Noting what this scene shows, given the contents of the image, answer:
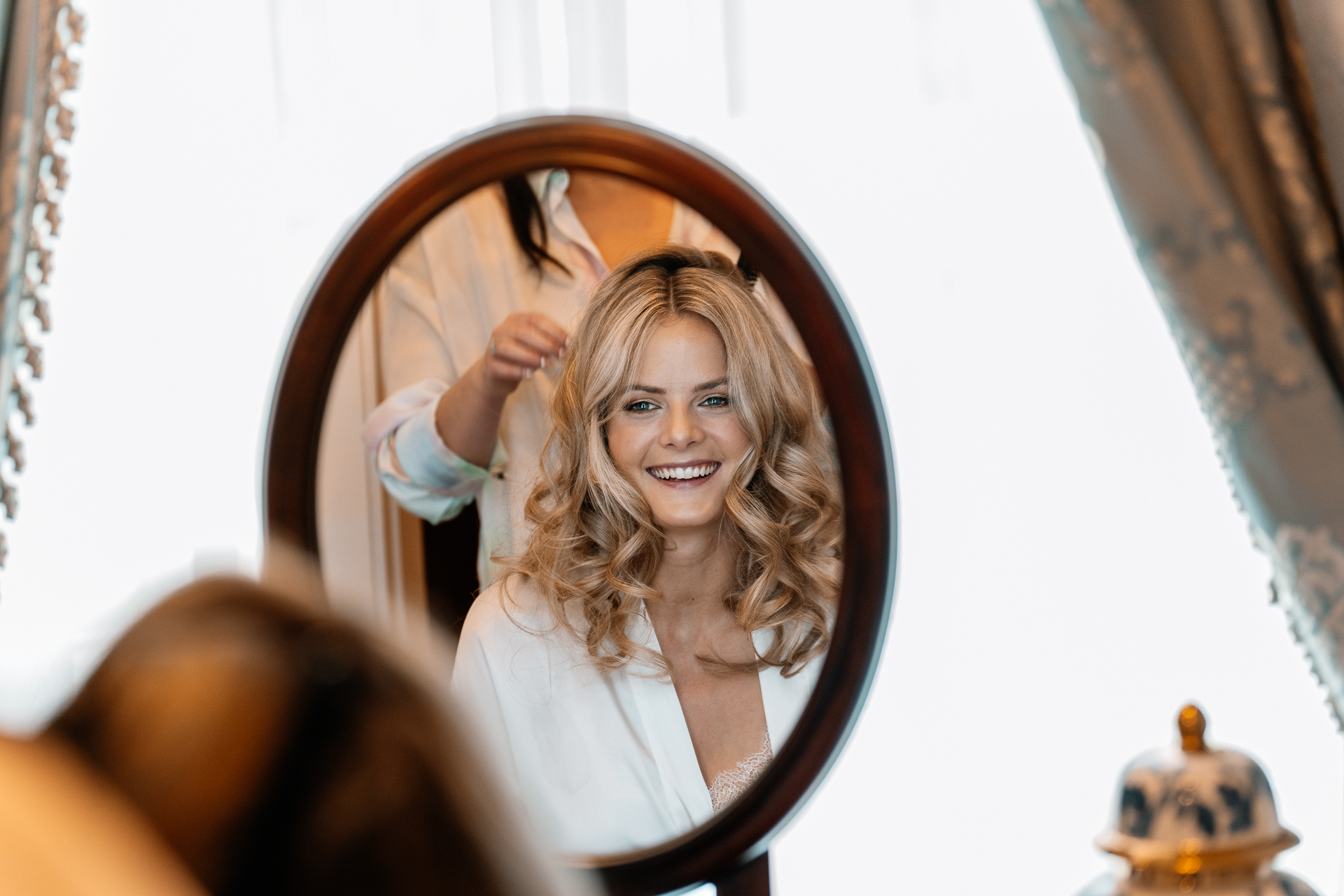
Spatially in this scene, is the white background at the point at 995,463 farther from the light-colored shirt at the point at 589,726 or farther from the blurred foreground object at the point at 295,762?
the blurred foreground object at the point at 295,762

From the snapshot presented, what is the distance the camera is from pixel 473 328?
2.56 feet

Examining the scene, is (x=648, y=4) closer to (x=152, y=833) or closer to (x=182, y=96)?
(x=182, y=96)

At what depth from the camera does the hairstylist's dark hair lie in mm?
758

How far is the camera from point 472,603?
0.76m

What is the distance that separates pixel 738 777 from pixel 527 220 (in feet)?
1.31

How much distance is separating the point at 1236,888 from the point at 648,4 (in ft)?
2.38

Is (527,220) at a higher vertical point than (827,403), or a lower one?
higher

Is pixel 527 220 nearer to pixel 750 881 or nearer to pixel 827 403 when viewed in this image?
pixel 827 403

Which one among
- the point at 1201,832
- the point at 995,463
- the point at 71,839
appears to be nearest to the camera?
the point at 71,839

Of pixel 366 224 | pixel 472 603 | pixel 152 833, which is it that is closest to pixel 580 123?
pixel 366 224

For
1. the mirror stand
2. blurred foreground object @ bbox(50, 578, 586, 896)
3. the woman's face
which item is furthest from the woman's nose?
blurred foreground object @ bbox(50, 578, 586, 896)

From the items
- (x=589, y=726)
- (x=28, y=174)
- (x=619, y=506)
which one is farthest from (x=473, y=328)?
(x=28, y=174)

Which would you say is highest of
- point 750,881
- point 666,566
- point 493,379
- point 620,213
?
point 620,213

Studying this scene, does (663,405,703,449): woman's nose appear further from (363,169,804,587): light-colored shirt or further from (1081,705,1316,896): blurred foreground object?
(1081,705,1316,896): blurred foreground object
